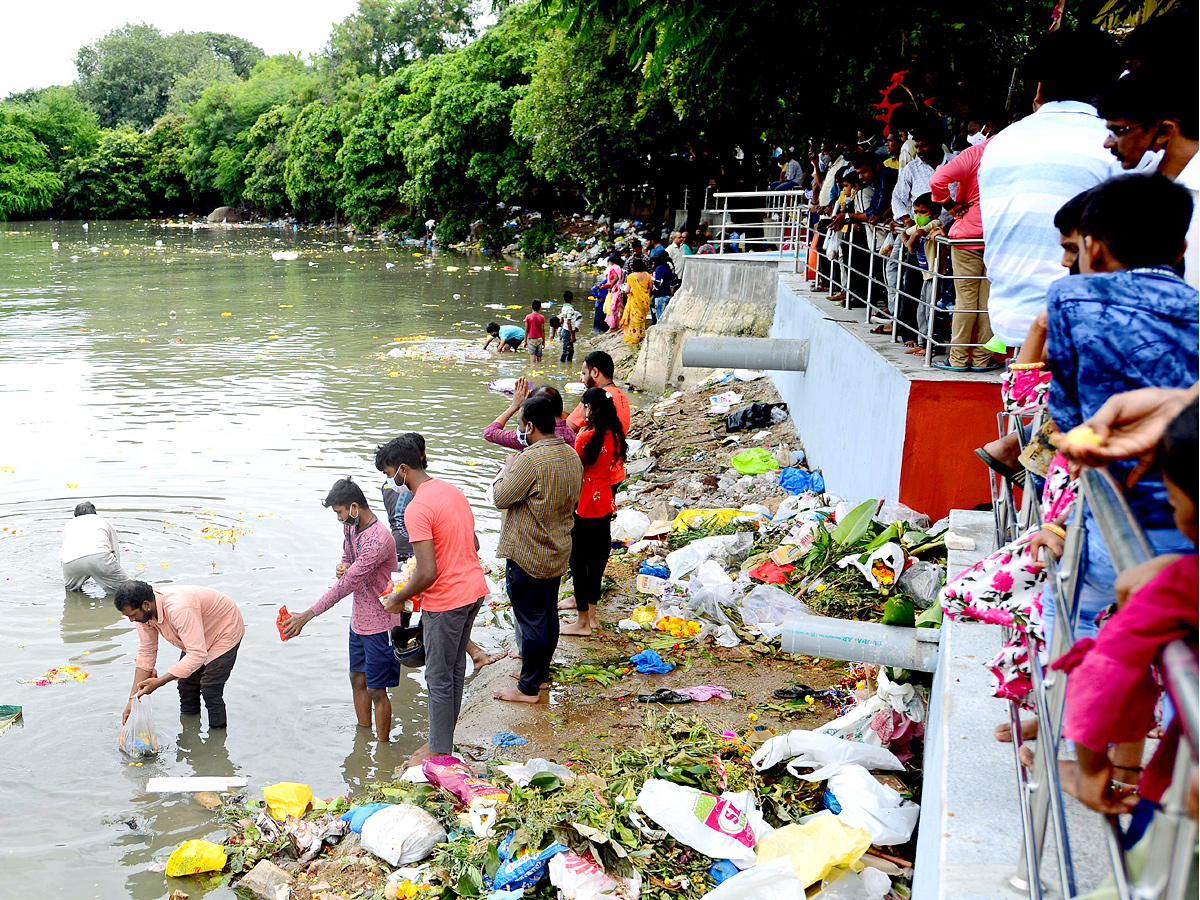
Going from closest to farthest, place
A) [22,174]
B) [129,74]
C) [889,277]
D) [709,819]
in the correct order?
[709,819] < [889,277] < [22,174] < [129,74]

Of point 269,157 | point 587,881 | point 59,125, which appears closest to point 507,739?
point 587,881

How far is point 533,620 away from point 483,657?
1.07 metres

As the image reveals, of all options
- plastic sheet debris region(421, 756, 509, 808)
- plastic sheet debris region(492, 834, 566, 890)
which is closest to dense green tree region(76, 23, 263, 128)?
plastic sheet debris region(421, 756, 509, 808)

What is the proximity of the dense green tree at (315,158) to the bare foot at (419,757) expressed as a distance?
142 ft

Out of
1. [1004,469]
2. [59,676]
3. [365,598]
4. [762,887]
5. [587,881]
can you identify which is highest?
[1004,469]

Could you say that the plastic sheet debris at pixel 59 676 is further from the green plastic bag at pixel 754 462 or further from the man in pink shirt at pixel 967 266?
the man in pink shirt at pixel 967 266

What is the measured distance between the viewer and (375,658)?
16.9 feet

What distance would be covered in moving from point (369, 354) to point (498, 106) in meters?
18.9

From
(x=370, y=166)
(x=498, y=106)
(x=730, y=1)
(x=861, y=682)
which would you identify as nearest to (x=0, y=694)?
(x=861, y=682)

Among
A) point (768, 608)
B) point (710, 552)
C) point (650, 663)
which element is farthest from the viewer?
point (710, 552)

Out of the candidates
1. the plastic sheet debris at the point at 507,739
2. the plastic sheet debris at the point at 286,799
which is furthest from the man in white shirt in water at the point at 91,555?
the plastic sheet debris at the point at 507,739

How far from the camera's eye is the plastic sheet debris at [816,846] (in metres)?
3.15

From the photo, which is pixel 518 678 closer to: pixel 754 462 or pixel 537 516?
pixel 537 516

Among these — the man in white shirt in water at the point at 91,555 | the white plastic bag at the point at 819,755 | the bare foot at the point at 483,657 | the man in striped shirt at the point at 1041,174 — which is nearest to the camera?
the man in striped shirt at the point at 1041,174
